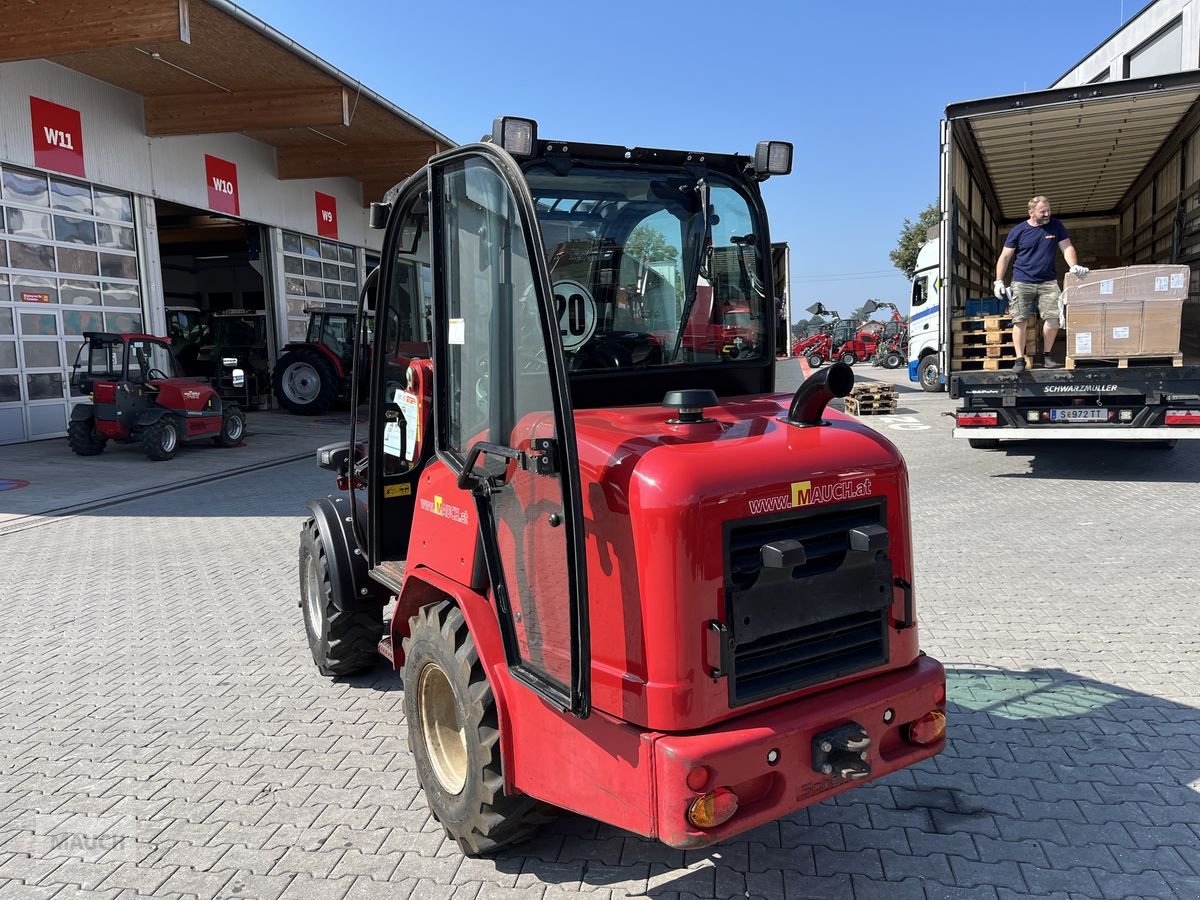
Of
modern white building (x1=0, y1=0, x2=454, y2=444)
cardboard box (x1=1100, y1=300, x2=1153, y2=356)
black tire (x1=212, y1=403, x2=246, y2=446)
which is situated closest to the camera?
cardboard box (x1=1100, y1=300, x2=1153, y2=356)

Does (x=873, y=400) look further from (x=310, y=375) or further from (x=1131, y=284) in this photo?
(x=310, y=375)

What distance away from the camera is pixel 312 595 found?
4.76 meters

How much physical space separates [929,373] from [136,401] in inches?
696

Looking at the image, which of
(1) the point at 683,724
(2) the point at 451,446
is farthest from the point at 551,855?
(2) the point at 451,446

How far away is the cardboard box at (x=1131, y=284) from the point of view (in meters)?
8.22

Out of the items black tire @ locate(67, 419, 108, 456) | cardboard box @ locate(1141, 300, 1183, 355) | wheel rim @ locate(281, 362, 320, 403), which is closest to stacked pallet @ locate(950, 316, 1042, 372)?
cardboard box @ locate(1141, 300, 1183, 355)

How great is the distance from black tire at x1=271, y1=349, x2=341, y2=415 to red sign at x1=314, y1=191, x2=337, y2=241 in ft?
17.3

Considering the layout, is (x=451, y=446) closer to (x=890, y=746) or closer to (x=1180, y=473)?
(x=890, y=746)

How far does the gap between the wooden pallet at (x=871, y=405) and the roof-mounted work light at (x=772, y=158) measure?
14.2 metres

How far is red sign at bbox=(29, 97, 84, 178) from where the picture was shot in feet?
47.0

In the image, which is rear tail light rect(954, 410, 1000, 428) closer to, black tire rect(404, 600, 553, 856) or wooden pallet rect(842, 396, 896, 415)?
wooden pallet rect(842, 396, 896, 415)

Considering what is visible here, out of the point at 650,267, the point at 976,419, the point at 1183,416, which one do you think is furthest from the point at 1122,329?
the point at 650,267

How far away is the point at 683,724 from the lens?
2.36 m

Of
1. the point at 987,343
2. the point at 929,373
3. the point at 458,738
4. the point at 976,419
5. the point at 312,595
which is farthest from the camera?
the point at 929,373
